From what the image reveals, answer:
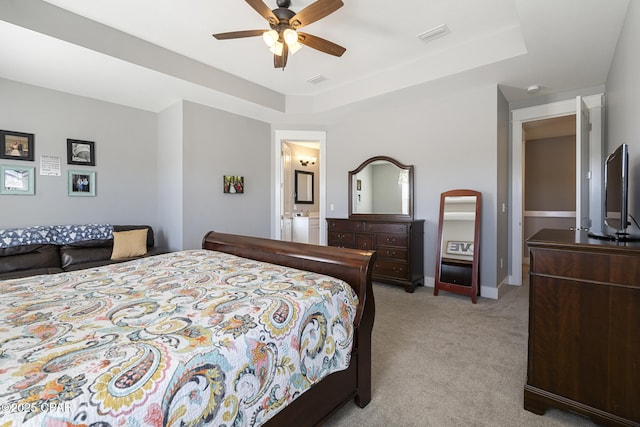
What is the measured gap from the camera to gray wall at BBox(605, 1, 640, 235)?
1.95m

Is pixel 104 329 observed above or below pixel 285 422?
above

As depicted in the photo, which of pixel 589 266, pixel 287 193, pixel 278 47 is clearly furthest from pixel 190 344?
pixel 287 193

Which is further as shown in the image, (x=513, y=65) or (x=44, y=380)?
(x=513, y=65)

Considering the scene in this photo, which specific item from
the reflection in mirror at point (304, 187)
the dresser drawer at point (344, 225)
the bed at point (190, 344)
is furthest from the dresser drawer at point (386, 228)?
the reflection in mirror at point (304, 187)

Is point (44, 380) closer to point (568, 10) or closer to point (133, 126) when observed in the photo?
point (568, 10)

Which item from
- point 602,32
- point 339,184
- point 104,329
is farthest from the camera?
point 339,184

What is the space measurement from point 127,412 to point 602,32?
3828 mm

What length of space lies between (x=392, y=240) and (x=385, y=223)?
24 cm

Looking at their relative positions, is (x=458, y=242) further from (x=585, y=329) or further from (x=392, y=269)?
(x=585, y=329)

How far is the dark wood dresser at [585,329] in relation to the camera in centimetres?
139

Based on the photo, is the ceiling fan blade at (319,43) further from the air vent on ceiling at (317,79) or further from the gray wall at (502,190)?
the gray wall at (502,190)

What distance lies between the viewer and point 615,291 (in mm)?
1405

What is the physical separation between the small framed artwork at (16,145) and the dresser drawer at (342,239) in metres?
3.83

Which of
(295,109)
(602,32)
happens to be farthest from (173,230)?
(602,32)
